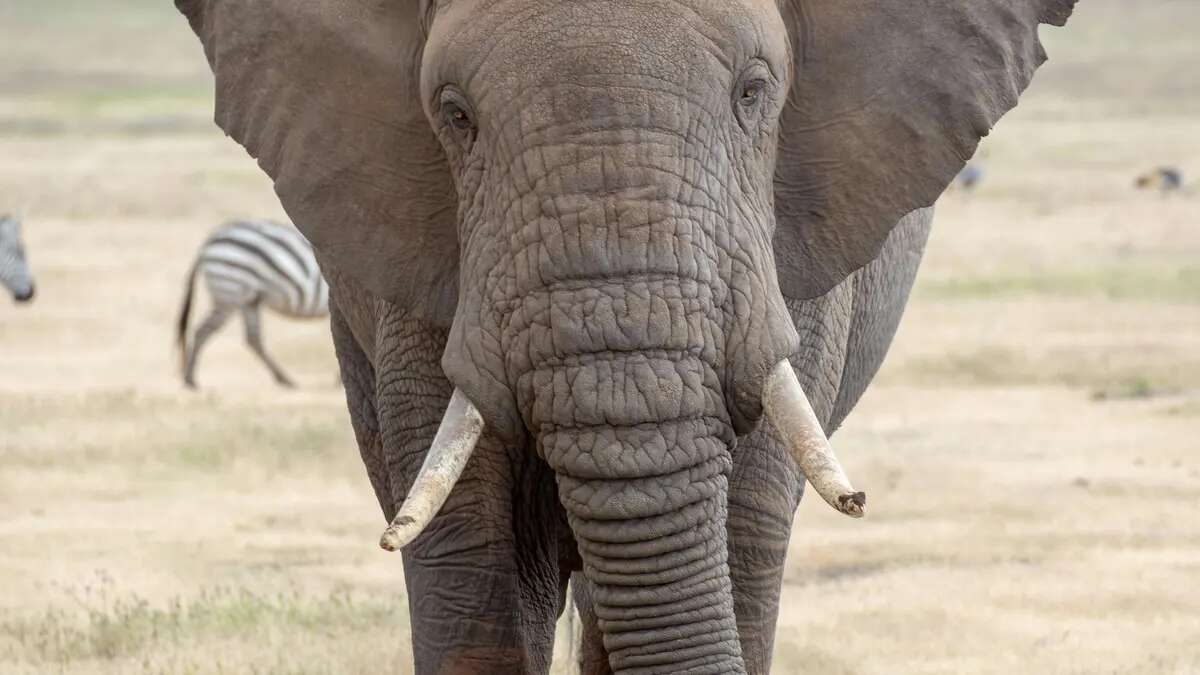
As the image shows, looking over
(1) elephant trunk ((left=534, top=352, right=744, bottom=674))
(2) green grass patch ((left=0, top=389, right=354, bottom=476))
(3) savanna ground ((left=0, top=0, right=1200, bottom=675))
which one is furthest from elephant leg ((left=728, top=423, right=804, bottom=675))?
(2) green grass patch ((left=0, top=389, right=354, bottom=476))

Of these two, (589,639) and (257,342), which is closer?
(589,639)

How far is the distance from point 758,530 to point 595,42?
1356 millimetres

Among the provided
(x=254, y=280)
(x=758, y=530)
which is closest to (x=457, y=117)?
(x=758, y=530)

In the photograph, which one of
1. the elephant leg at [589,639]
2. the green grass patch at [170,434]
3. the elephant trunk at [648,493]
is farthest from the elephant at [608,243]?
the green grass patch at [170,434]

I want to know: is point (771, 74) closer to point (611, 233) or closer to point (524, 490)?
point (611, 233)

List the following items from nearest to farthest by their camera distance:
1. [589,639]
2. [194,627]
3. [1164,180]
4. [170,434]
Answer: [589,639]
[194,627]
[170,434]
[1164,180]

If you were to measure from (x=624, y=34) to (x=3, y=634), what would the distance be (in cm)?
513

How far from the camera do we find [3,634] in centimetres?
864

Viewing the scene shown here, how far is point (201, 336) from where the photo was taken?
1742cm

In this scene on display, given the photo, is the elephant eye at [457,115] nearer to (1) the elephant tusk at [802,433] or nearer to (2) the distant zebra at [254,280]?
(1) the elephant tusk at [802,433]

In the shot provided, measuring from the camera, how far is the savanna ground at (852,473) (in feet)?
28.7

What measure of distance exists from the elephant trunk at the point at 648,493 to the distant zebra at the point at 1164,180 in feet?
98.0

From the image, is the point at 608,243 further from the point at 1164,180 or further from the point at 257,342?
the point at 1164,180

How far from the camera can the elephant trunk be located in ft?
14.2
